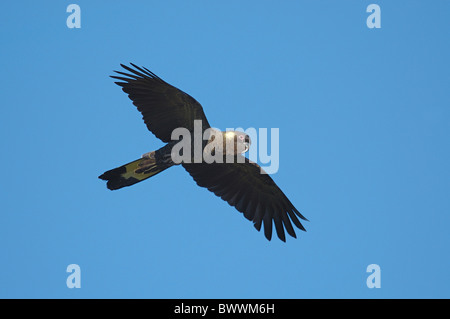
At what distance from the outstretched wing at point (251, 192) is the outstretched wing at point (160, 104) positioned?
946 millimetres

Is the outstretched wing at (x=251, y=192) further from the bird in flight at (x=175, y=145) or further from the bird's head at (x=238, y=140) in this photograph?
the bird's head at (x=238, y=140)

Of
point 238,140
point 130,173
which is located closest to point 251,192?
point 238,140

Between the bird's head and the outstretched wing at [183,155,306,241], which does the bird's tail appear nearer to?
the outstretched wing at [183,155,306,241]

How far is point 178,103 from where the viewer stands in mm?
10016

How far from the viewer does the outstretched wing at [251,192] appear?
10.9 meters

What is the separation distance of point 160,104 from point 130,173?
52.0 inches

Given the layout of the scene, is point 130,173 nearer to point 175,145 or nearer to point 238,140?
point 175,145

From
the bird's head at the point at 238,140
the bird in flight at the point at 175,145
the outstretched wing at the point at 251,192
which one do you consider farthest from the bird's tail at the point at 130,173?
the bird's head at the point at 238,140

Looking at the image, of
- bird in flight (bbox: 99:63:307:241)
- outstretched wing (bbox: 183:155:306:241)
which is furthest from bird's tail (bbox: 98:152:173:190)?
outstretched wing (bbox: 183:155:306:241)

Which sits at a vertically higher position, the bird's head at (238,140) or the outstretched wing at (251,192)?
the bird's head at (238,140)
